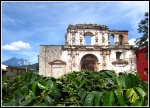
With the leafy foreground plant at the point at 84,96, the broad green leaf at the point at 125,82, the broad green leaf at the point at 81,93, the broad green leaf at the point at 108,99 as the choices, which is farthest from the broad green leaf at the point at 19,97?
the broad green leaf at the point at 125,82

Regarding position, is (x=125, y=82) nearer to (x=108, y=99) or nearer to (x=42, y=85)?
(x=108, y=99)

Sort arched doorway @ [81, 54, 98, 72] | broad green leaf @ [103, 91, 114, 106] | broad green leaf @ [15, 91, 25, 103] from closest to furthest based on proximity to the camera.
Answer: broad green leaf @ [103, 91, 114, 106], broad green leaf @ [15, 91, 25, 103], arched doorway @ [81, 54, 98, 72]

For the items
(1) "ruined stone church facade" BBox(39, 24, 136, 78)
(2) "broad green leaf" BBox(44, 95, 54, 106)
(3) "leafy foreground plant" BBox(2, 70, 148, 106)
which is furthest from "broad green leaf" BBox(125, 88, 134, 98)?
(1) "ruined stone church facade" BBox(39, 24, 136, 78)

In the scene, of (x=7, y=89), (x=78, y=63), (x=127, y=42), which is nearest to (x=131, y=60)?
(x=127, y=42)

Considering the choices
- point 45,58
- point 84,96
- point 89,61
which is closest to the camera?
point 84,96

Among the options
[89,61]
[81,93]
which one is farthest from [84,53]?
[81,93]

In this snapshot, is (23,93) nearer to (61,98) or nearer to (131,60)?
(61,98)

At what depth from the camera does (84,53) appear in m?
26.8

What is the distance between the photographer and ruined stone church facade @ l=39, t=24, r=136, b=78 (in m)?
26.3

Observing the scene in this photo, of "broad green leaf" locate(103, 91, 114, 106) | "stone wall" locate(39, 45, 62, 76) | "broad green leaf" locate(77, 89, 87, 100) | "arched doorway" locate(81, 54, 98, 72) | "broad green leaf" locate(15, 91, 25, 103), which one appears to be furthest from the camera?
"arched doorway" locate(81, 54, 98, 72)

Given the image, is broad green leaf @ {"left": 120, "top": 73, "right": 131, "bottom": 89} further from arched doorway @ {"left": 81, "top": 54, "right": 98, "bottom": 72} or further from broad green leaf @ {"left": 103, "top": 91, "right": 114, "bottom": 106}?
arched doorway @ {"left": 81, "top": 54, "right": 98, "bottom": 72}

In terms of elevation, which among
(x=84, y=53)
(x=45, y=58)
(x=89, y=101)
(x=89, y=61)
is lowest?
(x=89, y=101)

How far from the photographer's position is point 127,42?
2758cm

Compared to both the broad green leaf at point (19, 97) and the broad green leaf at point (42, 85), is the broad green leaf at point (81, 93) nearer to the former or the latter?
the broad green leaf at point (42, 85)
